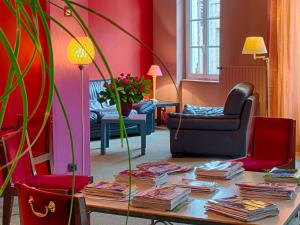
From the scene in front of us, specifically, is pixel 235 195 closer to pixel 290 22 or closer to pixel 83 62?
pixel 83 62

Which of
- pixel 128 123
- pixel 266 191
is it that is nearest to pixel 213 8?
pixel 128 123

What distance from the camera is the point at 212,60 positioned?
10.3 meters

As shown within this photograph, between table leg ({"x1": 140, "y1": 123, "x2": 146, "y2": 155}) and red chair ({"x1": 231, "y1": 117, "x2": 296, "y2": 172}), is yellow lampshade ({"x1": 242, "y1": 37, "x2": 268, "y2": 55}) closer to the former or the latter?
table leg ({"x1": 140, "y1": 123, "x2": 146, "y2": 155})

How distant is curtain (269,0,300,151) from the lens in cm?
770

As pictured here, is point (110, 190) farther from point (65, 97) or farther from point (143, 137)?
point (143, 137)

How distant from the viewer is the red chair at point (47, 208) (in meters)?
1.99

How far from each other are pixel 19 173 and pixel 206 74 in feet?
21.7

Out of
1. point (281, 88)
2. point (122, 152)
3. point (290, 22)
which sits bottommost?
point (122, 152)

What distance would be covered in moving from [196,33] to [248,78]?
5.54 ft

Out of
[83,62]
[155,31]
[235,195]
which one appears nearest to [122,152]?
[83,62]

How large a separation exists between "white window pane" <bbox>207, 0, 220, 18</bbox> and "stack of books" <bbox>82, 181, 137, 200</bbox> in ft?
24.2

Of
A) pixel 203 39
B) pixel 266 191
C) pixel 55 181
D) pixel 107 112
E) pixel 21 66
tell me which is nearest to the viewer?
pixel 266 191

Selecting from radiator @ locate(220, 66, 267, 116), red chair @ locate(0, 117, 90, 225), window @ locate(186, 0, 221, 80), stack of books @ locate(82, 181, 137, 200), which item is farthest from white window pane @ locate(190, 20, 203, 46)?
stack of books @ locate(82, 181, 137, 200)

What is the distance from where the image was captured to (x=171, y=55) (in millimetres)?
10789
